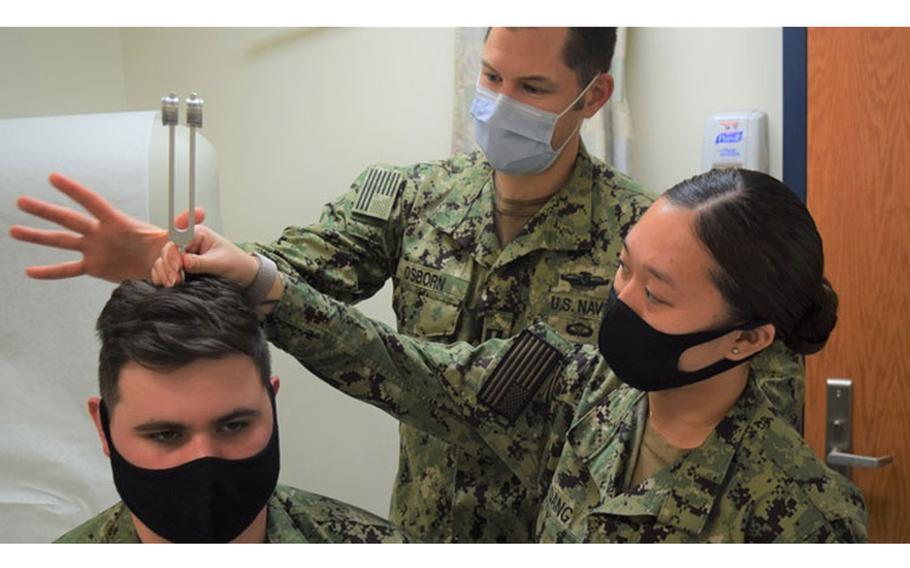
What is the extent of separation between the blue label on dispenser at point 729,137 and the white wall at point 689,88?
0.25ft

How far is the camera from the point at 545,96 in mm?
1755

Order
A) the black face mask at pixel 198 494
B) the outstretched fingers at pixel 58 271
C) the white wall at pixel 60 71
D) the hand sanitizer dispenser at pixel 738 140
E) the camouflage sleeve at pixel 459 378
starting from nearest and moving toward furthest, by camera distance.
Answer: the black face mask at pixel 198 494 < the outstretched fingers at pixel 58 271 < the camouflage sleeve at pixel 459 378 < the hand sanitizer dispenser at pixel 738 140 < the white wall at pixel 60 71

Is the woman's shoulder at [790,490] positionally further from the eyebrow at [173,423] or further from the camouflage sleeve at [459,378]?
the eyebrow at [173,423]

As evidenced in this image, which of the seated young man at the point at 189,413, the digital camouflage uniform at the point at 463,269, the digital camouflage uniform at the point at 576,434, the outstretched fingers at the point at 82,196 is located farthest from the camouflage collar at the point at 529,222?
the outstretched fingers at the point at 82,196

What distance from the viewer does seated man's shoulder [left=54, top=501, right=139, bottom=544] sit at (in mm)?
1379

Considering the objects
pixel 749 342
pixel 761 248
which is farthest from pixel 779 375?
pixel 761 248

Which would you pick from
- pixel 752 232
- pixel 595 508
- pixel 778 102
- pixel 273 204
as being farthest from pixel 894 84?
pixel 273 204

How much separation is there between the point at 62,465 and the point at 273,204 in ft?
3.35

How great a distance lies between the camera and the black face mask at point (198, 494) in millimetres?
1179

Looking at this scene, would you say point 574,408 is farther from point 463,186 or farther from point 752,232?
point 463,186

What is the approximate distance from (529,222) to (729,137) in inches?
33.2

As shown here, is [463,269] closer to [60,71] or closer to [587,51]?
[587,51]

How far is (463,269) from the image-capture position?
70.7 inches

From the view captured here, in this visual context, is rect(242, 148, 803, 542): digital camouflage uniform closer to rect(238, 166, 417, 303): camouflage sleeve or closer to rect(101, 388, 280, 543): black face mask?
rect(238, 166, 417, 303): camouflage sleeve
